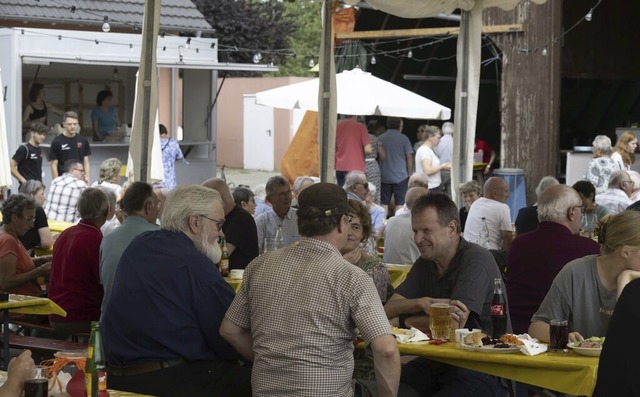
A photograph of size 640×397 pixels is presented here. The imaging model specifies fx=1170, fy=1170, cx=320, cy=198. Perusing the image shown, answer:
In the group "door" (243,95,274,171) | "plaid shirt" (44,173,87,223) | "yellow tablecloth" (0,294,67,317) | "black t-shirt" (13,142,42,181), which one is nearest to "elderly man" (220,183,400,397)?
"yellow tablecloth" (0,294,67,317)

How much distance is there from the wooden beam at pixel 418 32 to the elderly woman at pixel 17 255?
10.0 metres

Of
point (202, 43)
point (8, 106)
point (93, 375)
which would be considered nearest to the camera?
point (93, 375)

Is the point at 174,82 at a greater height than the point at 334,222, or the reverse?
the point at 174,82

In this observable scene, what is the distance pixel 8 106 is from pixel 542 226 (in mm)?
12097

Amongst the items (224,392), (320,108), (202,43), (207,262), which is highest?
(202,43)

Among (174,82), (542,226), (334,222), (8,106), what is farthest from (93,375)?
(174,82)

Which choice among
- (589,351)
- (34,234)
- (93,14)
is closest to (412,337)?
(589,351)

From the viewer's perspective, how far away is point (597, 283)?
5277mm

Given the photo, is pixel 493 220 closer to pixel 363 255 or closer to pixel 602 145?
pixel 363 255

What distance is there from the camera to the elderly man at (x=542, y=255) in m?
6.48

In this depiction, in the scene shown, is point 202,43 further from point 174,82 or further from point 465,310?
point 465,310

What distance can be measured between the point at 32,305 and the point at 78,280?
72cm

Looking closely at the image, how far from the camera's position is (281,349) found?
4.56 metres

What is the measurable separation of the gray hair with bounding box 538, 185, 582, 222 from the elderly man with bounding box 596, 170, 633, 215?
13.7ft
